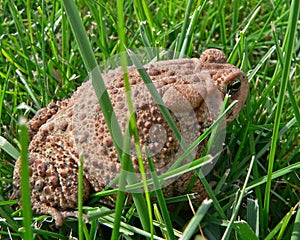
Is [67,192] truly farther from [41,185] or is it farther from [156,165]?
[156,165]

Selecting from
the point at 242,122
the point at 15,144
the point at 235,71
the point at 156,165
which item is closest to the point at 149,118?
the point at 156,165

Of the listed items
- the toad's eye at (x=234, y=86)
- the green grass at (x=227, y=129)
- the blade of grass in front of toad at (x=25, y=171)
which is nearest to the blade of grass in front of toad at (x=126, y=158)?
the green grass at (x=227, y=129)

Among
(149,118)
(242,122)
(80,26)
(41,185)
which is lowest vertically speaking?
(242,122)

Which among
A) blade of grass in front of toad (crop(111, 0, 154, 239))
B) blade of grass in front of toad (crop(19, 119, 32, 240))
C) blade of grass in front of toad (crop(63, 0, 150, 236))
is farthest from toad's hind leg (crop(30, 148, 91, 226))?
blade of grass in front of toad (crop(19, 119, 32, 240))

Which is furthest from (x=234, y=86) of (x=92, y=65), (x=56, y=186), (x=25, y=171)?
(x=25, y=171)

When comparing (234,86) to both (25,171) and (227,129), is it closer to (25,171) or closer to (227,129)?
(227,129)

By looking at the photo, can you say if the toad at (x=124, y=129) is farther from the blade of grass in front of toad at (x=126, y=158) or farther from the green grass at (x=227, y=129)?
the blade of grass in front of toad at (x=126, y=158)

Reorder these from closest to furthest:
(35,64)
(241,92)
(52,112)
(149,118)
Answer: (149,118) → (241,92) → (52,112) → (35,64)

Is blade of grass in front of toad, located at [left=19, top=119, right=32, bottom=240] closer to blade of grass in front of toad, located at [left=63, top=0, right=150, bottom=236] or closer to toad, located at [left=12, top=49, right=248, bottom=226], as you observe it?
blade of grass in front of toad, located at [left=63, top=0, right=150, bottom=236]
